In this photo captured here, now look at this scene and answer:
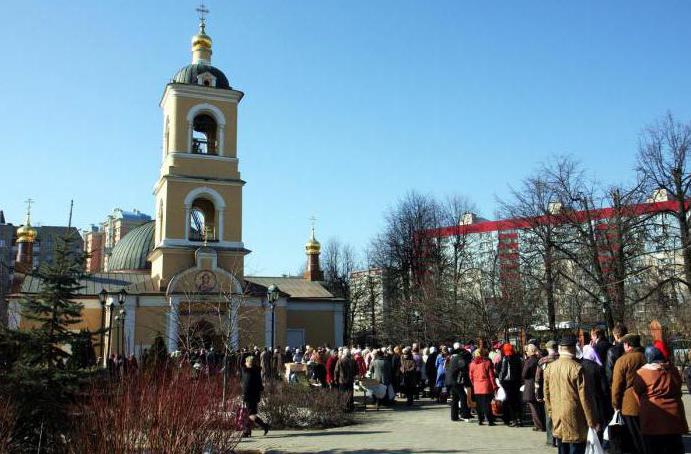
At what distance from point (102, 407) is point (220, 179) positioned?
2736 cm

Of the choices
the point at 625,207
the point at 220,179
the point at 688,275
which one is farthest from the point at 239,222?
the point at 688,275

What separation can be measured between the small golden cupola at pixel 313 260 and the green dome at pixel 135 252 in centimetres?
1267

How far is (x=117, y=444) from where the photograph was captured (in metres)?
6.95

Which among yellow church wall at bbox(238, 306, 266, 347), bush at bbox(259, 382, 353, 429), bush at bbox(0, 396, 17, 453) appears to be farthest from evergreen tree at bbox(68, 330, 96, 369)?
yellow church wall at bbox(238, 306, 266, 347)

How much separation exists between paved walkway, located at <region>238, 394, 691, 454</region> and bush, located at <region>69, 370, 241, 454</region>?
7.61 ft

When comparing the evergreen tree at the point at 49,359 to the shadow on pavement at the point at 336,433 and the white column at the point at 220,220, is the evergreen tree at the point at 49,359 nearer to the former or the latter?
the shadow on pavement at the point at 336,433

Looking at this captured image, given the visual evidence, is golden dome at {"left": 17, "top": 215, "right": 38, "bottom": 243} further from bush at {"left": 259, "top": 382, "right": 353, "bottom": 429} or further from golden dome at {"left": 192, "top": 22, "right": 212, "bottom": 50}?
bush at {"left": 259, "top": 382, "right": 353, "bottom": 429}

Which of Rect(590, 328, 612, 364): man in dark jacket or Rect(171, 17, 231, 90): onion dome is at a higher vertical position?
Rect(171, 17, 231, 90): onion dome

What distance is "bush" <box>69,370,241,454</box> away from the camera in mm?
7094

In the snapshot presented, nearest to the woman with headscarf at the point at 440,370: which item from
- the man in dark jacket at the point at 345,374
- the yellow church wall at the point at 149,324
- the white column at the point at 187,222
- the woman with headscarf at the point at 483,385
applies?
the man in dark jacket at the point at 345,374

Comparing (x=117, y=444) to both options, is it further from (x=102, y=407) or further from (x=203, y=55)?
(x=203, y=55)

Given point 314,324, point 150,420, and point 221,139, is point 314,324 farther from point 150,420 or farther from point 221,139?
point 150,420

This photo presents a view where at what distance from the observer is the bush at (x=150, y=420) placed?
7094 millimetres

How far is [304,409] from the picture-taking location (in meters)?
13.6
